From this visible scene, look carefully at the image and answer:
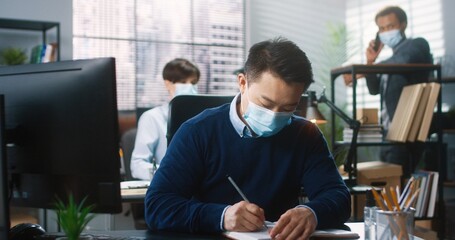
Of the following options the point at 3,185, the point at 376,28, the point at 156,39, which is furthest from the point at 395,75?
the point at 3,185

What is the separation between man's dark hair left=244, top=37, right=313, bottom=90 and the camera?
4.97 ft

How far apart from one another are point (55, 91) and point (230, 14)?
474cm

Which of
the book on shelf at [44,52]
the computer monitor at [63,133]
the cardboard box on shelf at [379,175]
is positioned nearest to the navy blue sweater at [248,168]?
the computer monitor at [63,133]

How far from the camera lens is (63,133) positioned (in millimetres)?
1284

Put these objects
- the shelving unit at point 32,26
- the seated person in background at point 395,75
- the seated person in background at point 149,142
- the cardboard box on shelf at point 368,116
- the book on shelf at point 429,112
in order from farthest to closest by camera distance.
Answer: the shelving unit at point 32,26 < the seated person in background at point 395,75 < the cardboard box on shelf at point 368,116 < the book on shelf at point 429,112 < the seated person in background at point 149,142

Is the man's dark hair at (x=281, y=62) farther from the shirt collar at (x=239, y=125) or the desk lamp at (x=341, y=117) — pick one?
the desk lamp at (x=341, y=117)

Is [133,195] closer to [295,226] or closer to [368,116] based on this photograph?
[295,226]

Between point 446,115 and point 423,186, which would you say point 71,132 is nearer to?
point 423,186

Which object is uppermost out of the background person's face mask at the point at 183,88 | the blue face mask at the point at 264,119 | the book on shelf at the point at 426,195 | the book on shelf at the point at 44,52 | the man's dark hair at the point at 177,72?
the book on shelf at the point at 44,52

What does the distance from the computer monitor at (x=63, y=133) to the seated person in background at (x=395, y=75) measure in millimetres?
2662

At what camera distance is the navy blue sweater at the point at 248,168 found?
5.01 ft

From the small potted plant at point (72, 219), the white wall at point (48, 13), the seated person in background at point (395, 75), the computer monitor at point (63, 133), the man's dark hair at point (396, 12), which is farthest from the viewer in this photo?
the white wall at point (48, 13)

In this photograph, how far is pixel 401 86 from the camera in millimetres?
3723

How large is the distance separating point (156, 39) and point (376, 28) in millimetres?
2084
